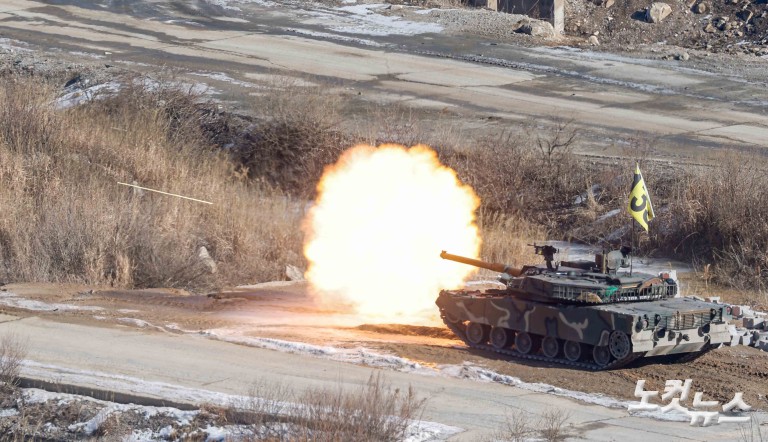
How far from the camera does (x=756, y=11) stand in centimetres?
3653

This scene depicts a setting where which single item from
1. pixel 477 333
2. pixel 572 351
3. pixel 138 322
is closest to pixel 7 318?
pixel 138 322

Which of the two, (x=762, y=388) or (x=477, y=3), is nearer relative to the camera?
(x=762, y=388)

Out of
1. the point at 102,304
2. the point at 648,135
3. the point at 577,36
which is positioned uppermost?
the point at 577,36

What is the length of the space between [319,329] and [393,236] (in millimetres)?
4120

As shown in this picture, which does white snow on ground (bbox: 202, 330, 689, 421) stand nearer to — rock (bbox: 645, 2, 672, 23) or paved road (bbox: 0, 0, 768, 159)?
paved road (bbox: 0, 0, 768, 159)

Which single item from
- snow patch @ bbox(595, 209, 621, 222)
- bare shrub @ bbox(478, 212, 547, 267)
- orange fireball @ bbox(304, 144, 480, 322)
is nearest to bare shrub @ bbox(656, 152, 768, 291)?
snow patch @ bbox(595, 209, 621, 222)

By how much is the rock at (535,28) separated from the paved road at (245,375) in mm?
22085

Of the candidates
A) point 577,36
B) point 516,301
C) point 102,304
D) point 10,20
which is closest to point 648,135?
→ point 577,36

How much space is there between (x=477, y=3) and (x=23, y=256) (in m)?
23.4

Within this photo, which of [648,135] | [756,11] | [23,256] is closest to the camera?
[23,256]

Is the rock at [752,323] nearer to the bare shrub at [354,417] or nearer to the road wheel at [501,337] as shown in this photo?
the road wheel at [501,337]

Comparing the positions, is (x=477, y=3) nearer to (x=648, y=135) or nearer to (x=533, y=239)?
(x=648, y=135)

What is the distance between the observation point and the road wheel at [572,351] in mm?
16578

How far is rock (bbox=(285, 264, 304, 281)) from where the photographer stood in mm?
24234
